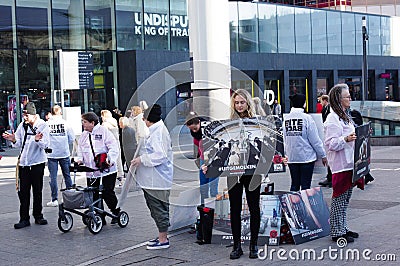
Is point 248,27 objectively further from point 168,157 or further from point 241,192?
point 241,192

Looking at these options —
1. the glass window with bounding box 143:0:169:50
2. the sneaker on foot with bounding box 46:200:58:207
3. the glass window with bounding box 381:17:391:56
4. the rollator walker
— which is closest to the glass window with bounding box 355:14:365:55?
the glass window with bounding box 381:17:391:56

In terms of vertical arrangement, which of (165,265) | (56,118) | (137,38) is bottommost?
(165,265)

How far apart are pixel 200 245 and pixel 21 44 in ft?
80.5

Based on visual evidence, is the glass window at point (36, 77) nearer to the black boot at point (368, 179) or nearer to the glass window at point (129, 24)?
the glass window at point (129, 24)

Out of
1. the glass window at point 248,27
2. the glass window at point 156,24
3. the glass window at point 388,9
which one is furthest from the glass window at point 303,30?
the glass window at point 388,9

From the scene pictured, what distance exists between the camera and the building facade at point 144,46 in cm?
3073

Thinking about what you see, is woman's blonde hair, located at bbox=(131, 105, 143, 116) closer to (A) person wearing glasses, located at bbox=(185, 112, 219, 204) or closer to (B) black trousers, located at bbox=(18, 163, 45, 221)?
(B) black trousers, located at bbox=(18, 163, 45, 221)

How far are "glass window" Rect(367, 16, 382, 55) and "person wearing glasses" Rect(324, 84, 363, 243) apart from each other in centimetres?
4284

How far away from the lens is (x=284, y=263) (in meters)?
7.10

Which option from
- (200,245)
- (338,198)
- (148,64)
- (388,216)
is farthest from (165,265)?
(148,64)

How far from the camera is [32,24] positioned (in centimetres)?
3108

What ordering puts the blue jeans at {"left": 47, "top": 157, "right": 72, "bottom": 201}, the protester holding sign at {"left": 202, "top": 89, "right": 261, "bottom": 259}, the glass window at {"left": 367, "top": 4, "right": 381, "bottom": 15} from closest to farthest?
the protester holding sign at {"left": 202, "top": 89, "right": 261, "bottom": 259} → the blue jeans at {"left": 47, "top": 157, "right": 72, "bottom": 201} → the glass window at {"left": 367, "top": 4, "right": 381, "bottom": 15}

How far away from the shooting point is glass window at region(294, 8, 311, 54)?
42656mm

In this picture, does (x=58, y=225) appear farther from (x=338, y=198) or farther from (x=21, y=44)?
(x=21, y=44)
